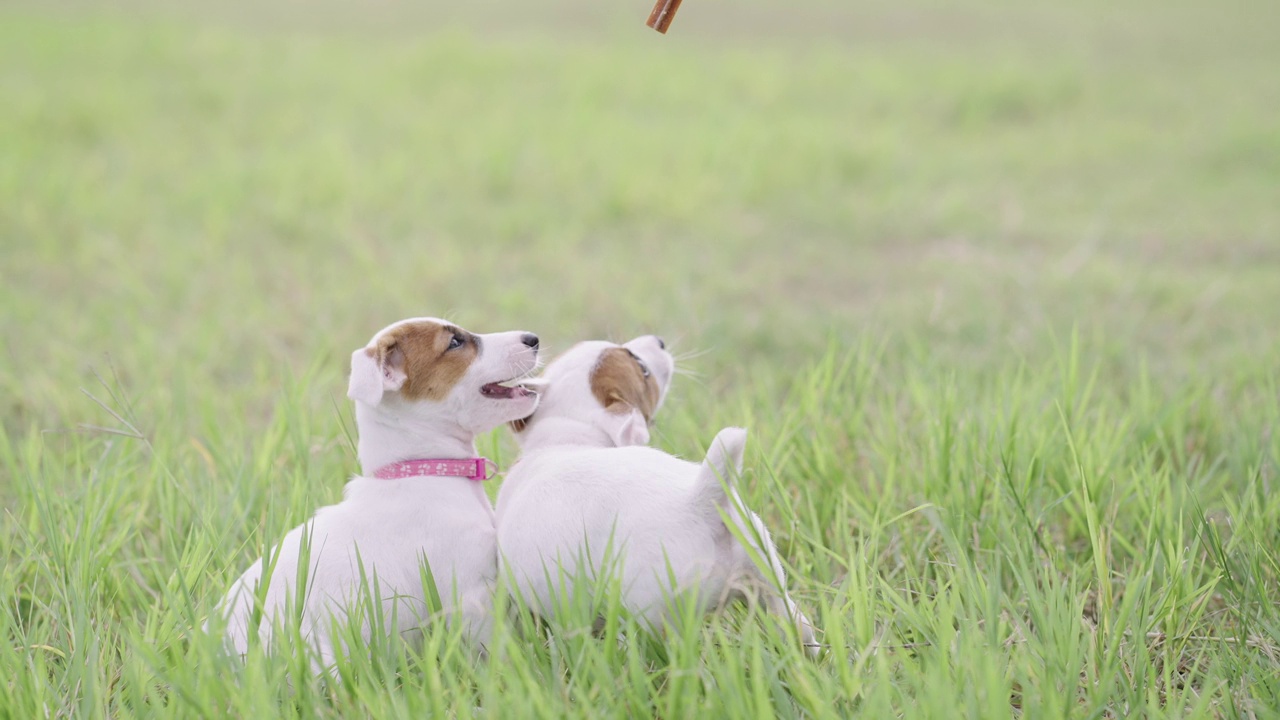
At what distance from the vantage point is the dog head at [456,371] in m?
2.50

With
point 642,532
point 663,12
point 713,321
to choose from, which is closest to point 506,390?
point 642,532

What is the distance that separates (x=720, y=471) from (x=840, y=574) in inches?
30.2

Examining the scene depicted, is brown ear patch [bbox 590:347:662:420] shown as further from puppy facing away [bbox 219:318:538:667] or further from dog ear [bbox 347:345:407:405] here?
dog ear [bbox 347:345:407:405]

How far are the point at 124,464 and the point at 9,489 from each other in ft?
1.22

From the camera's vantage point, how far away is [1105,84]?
34.9ft

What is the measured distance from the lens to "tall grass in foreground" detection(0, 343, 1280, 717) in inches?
75.6

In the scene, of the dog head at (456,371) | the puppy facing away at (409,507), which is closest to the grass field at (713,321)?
the puppy facing away at (409,507)

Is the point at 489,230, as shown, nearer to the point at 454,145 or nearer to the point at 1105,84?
the point at 454,145

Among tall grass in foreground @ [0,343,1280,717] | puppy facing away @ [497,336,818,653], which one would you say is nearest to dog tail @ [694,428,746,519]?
puppy facing away @ [497,336,818,653]

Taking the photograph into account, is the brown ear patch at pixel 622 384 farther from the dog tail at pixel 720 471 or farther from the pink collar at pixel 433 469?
the dog tail at pixel 720 471

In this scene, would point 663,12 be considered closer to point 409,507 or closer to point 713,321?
point 409,507

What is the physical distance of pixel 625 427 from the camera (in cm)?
252

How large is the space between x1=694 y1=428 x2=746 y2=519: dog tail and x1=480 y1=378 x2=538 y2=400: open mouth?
611 mm

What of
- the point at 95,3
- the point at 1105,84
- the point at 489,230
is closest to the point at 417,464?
the point at 489,230
